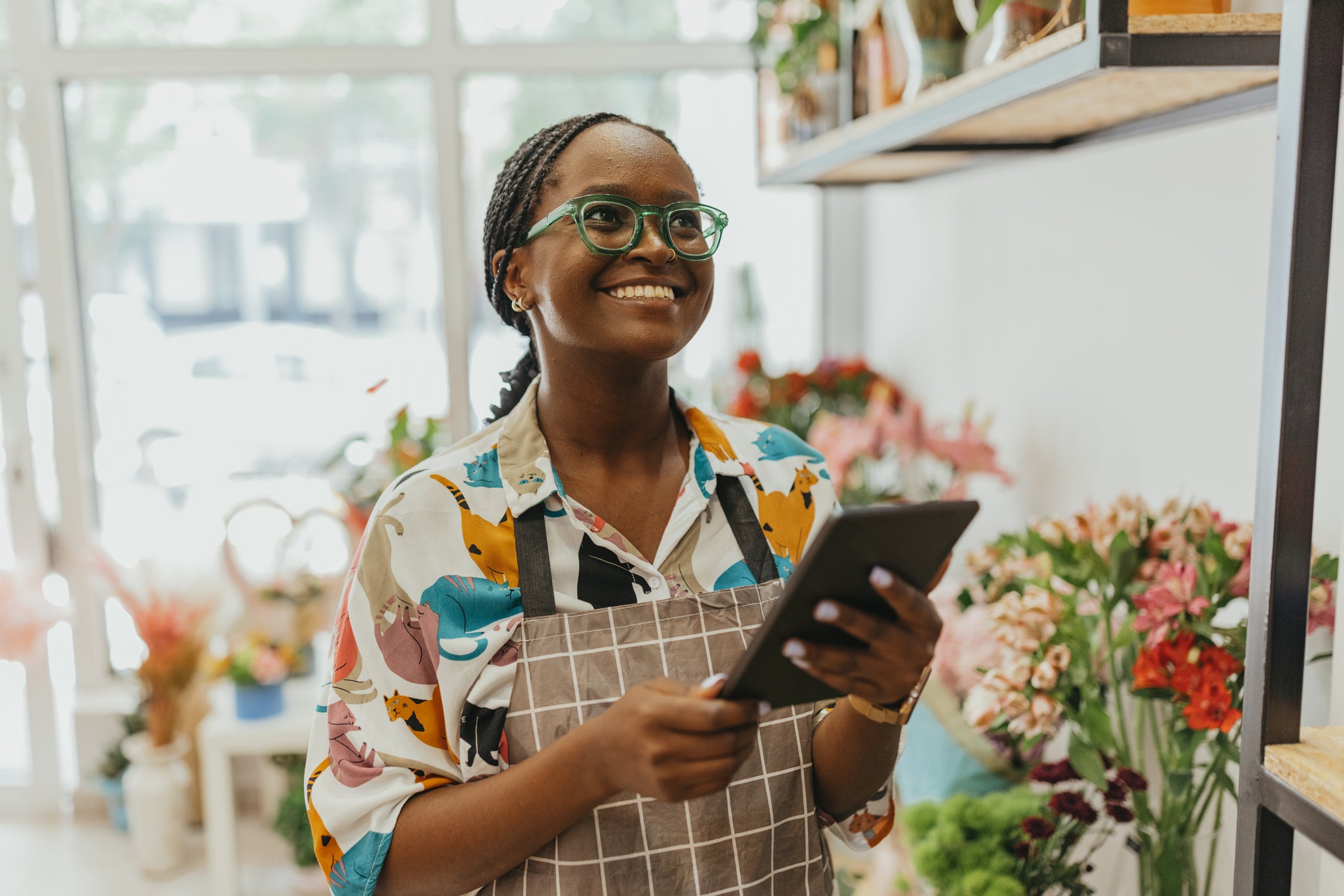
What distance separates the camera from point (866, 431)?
90.5 inches

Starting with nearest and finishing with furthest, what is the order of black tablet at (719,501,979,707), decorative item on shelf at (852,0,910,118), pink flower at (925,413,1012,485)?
black tablet at (719,501,979,707) → decorative item on shelf at (852,0,910,118) → pink flower at (925,413,1012,485)

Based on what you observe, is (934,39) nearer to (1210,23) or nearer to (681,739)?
(1210,23)

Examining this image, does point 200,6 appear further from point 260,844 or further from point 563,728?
point 563,728

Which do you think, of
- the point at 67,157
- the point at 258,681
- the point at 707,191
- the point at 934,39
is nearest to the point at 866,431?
the point at 934,39

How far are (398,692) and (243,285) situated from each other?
267 cm

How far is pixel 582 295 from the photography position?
91cm

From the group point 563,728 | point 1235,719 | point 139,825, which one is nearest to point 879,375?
point 1235,719

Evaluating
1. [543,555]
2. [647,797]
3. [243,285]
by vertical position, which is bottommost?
[647,797]

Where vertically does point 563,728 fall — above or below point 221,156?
below

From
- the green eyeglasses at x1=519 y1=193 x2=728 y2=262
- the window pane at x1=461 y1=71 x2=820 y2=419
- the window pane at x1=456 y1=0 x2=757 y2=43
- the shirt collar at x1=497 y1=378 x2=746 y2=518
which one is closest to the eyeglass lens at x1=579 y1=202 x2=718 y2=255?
the green eyeglasses at x1=519 y1=193 x2=728 y2=262

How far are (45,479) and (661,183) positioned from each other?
3.00 metres

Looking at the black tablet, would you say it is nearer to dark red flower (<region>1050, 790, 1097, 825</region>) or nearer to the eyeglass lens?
the eyeglass lens

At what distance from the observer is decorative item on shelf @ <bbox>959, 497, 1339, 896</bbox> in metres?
1.06

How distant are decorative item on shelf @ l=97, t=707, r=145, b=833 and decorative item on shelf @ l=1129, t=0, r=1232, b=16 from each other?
10.0ft
